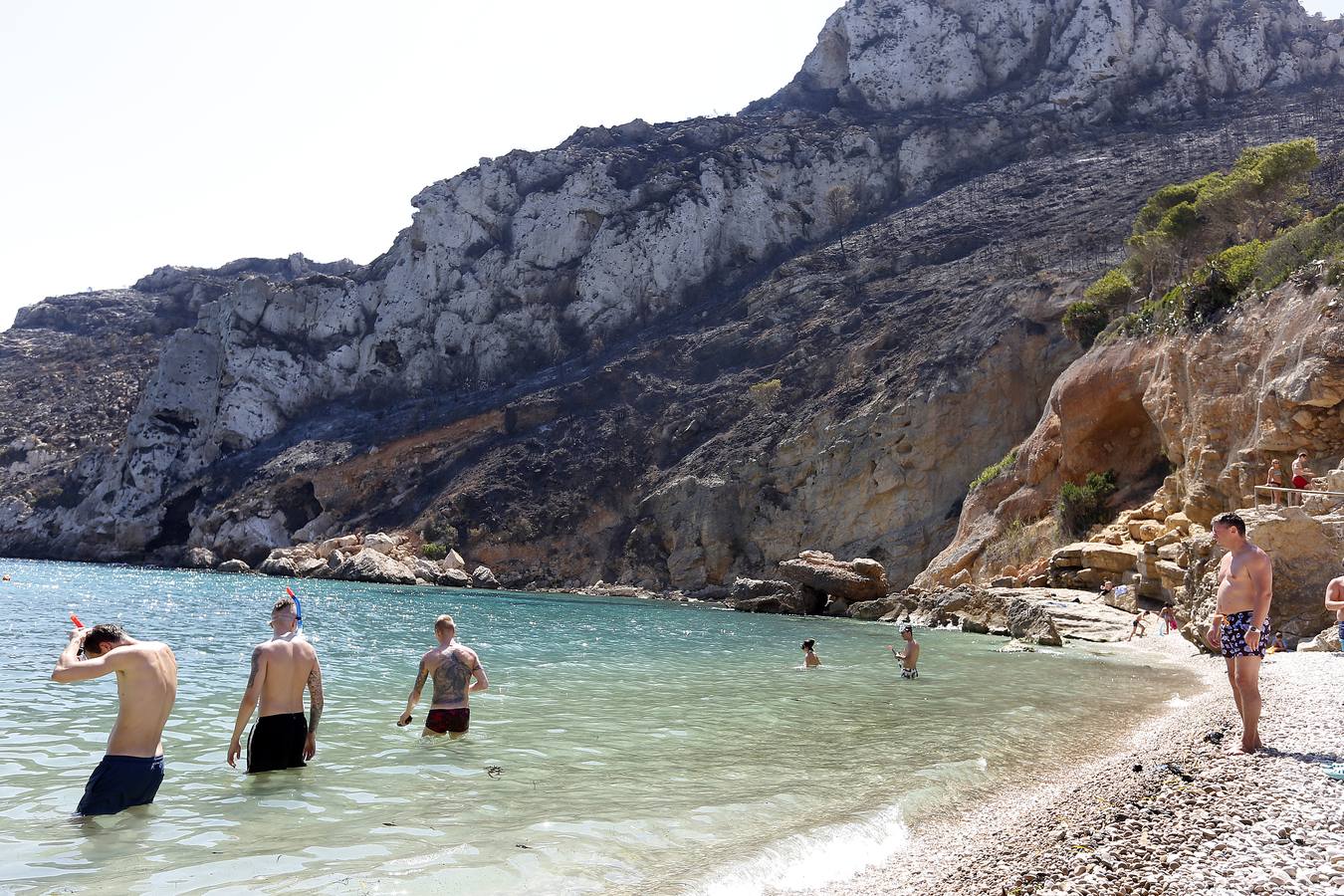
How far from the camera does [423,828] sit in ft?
20.2

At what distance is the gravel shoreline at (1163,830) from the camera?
4496mm

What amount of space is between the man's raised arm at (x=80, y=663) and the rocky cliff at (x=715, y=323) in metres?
47.5

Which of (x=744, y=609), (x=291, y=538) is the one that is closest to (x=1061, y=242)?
(x=744, y=609)

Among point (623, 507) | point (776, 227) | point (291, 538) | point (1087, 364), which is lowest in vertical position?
point (291, 538)

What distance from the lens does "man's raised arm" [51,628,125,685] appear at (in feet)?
17.7

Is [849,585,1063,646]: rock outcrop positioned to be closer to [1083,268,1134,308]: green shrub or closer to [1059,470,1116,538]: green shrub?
[1059,470,1116,538]: green shrub

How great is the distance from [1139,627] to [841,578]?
1838 cm

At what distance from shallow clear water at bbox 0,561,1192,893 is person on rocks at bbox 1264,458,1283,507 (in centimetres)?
709

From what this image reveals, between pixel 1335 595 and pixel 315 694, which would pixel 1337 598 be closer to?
pixel 1335 595

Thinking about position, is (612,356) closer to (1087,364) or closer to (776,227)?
(776,227)

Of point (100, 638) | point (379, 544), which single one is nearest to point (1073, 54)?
point (379, 544)

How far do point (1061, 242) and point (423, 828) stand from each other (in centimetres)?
6372

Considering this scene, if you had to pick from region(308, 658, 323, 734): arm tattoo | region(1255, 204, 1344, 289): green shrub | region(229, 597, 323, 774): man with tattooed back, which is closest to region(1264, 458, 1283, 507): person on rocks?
region(1255, 204, 1344, 289): green shrub

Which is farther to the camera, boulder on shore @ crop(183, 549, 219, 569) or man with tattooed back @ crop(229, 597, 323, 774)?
boulder on shore @ crop(183, 549, 219, 569)
